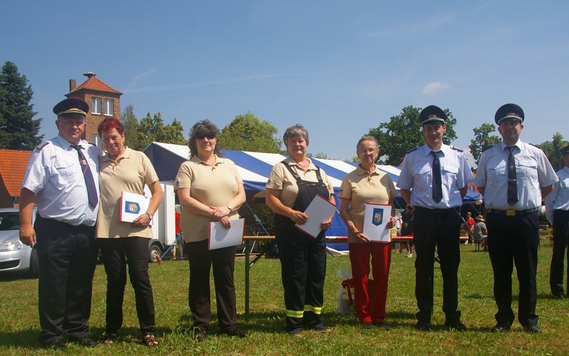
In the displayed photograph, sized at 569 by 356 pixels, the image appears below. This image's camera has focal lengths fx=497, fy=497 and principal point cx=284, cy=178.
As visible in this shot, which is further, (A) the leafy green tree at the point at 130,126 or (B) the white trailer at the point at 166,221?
(A) the leafy green tree at the point at 130,126

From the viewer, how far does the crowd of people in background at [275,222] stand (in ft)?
13.6

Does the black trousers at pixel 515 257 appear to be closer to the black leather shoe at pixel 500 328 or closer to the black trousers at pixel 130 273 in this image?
the black leather shoe at pixel 500 328

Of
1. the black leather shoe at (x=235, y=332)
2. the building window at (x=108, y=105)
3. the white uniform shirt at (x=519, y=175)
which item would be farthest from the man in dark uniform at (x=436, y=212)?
the building window at (x=108, y=105)

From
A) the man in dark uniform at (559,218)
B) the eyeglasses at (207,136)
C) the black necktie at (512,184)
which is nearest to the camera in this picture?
the eyeglasses at (207,136)

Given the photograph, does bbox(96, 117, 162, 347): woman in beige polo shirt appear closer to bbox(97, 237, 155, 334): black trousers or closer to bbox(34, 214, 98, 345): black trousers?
bbox(97, 237, 155, 334): black trousers

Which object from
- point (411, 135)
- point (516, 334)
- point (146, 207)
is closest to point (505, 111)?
point (516, 334)

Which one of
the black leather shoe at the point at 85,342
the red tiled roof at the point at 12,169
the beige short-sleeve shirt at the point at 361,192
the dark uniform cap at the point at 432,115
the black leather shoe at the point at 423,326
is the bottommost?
the black leather shoe at the point at 85,342

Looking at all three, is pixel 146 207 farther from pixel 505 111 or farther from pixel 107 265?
pixel 505 111

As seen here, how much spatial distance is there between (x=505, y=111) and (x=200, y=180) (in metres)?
2.96

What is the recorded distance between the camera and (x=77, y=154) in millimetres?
4312

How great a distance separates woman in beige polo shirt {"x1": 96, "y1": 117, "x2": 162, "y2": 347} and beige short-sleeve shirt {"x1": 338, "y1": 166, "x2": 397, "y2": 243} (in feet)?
6.24

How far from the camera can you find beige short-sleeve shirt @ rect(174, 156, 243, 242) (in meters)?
4.34

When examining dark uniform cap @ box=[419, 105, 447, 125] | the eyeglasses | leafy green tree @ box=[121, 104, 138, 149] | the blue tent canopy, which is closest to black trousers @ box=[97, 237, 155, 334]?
the eyeglasses

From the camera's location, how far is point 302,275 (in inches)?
182
